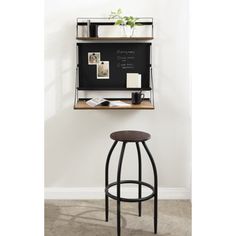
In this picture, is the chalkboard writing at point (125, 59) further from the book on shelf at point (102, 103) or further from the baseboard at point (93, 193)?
the baseboard at point (93, 193)

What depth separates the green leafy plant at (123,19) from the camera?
3.03 m

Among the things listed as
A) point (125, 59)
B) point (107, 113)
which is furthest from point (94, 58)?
point (107, 113)

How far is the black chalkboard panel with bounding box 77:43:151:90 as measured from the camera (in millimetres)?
3209

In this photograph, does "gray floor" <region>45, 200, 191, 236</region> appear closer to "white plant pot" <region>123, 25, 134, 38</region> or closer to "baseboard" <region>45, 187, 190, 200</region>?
"baseboard" <region>45, 187, 190, 200</region>

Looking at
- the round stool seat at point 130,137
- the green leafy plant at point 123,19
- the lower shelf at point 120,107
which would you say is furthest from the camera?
the green leafy plant at point 123,19

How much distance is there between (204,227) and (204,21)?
0.37 metres

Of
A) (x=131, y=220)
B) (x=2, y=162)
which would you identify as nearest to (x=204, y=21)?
(x=2, y=162)

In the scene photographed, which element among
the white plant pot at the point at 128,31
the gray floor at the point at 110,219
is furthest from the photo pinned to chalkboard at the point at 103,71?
the gray floor at the point at 110,219

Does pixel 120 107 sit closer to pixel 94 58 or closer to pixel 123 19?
pixel 94 58

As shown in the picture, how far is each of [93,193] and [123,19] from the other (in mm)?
1473

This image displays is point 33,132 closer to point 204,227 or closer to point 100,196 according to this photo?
point 204,227

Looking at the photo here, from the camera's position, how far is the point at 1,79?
24.6 inches

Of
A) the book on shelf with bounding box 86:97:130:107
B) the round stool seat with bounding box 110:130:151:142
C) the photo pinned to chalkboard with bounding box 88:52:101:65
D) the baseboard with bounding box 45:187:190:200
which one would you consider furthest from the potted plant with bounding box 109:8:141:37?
the baseboard with bounding box 45:187:190:200

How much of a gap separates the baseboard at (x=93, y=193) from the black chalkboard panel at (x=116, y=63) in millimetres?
877
